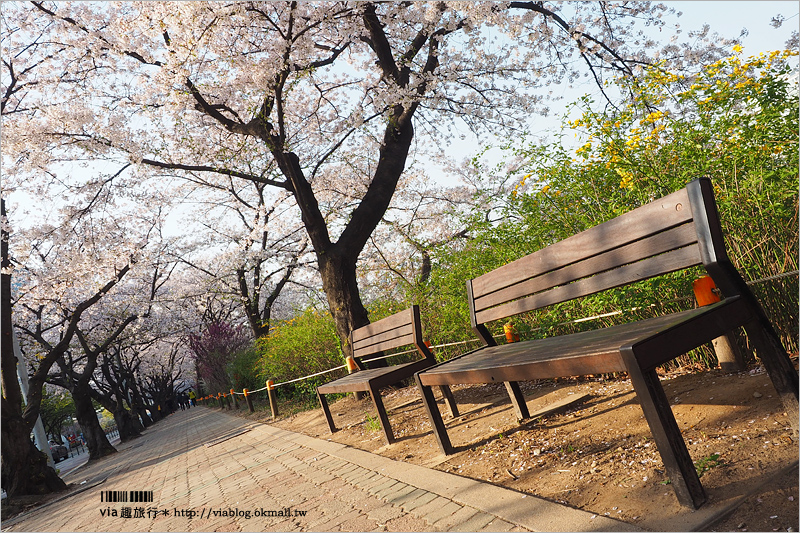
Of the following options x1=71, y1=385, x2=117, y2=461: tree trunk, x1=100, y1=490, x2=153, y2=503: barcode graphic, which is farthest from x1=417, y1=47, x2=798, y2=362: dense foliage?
x1=71, y1=385, x2=117, y2=461: tree trunk

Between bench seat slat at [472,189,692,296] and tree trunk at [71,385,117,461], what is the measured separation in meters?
18.9

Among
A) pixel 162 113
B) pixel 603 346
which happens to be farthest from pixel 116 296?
pixel 603 346

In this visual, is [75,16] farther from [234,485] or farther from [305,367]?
[234,485]

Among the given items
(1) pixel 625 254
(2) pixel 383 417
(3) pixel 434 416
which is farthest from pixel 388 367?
(1) pixel 625 254

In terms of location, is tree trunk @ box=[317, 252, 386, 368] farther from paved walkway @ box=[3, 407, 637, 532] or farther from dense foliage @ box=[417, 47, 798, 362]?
dense foliage @ box=[417, 47, 798, 362]

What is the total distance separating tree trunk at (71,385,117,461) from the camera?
17.8 m

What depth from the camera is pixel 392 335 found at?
467cm

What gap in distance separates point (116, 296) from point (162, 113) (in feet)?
47.3

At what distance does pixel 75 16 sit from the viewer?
8.73 meters

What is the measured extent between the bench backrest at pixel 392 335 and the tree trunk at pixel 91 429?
16097mm

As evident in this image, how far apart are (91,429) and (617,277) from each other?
65.9ft

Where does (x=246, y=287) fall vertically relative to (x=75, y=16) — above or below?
below

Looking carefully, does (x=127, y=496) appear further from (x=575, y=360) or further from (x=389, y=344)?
(x=575, y=360)

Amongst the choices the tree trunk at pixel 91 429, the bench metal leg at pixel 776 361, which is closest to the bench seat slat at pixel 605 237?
the bench metal leg at pixel 776 361
